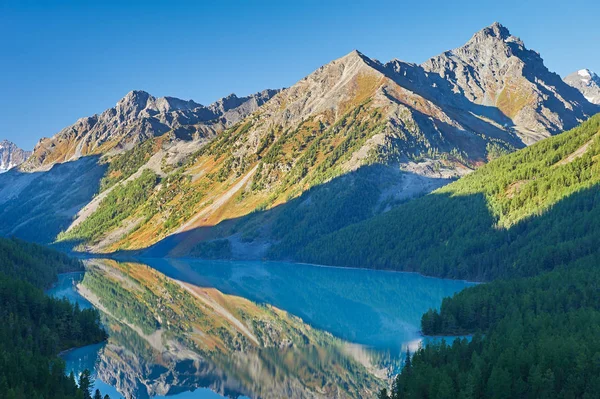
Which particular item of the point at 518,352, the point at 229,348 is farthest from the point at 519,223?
the point at 518,352

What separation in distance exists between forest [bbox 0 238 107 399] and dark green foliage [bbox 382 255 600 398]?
30666 millimetres

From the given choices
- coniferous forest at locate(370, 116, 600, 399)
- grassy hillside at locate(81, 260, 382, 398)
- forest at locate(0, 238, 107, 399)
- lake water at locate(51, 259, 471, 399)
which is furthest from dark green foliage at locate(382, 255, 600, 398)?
forest at locate(0, 238, 107, 399)

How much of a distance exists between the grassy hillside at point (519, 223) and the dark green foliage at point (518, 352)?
40360 mm

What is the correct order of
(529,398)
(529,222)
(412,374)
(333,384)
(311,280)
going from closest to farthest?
(529,398), (412,374), (333,384), (529,222), (311,280)

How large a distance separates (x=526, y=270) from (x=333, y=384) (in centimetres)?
7696

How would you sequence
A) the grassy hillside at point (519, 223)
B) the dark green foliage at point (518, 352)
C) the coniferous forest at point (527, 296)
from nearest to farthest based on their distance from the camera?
1. the dark green foliage at point (518, 352)
2. the coniferous forest at point (527, 296)
3. the grassy hillside at point (519, 223)

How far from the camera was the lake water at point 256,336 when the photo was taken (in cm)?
7131

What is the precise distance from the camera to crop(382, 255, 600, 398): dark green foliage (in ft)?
175

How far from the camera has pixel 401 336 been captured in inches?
3816

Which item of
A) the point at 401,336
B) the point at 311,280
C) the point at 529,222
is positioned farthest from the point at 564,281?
the point at 311,280

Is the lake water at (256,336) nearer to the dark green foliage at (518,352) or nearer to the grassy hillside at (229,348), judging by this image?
the grassy hillside at (229,348)

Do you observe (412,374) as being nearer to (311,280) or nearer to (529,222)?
(529,222)

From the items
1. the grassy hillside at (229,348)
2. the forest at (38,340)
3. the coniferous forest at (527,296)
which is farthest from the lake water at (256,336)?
the coniferous forest at (527,296)

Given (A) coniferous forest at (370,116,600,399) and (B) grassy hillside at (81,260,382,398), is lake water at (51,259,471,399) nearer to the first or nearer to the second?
(B) grassy hillside at (81,260,382,398)
